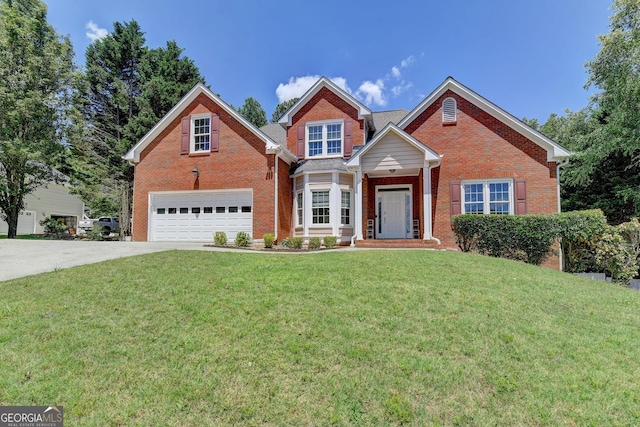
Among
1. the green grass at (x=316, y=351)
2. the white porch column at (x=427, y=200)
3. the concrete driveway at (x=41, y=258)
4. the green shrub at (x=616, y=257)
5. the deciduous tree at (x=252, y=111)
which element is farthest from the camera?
the deciduous tree at (x=252, y=111)

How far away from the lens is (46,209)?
29844 mm

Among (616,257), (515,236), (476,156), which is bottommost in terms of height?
(616,257)

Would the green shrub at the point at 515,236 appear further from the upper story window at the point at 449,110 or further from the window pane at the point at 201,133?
the window pane at the point at 201,133

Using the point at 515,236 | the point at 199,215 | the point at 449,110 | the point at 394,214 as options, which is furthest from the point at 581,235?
the point at 199,215

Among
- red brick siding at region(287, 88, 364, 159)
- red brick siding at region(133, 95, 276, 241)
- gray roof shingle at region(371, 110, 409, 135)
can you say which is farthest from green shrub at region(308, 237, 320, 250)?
gray roof shingle at region(371, 110, 409, 135)

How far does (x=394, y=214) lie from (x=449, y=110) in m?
5.27

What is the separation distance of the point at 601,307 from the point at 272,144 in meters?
12.3

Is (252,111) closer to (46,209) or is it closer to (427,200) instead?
(46,209)

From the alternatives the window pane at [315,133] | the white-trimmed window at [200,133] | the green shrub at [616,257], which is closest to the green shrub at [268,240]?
the window pane at [315,133]

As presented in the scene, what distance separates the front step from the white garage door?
553 cm

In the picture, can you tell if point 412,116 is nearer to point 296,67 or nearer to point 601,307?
point 601,307

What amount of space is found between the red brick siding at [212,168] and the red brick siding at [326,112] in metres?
2.47

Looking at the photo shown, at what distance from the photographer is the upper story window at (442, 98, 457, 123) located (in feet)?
47.4

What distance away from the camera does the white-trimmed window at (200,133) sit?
16.2 metres
